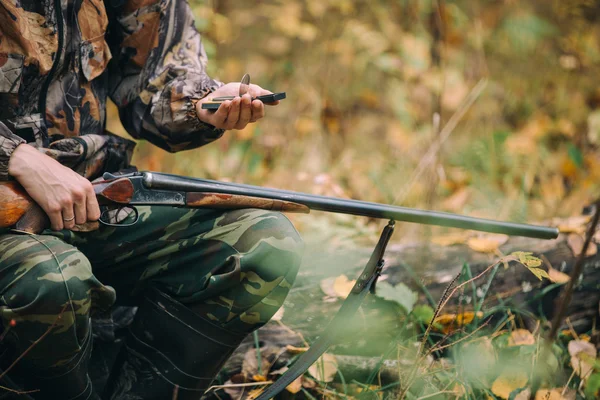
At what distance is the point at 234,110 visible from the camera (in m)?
2.27

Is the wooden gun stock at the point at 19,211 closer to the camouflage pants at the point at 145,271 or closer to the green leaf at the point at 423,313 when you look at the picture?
the camouflage pants at the point at 145,271

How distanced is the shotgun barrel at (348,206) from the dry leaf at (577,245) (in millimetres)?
855

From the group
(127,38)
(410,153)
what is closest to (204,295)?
(127,38)

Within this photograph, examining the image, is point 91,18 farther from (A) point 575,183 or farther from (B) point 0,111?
(A) point 575,183

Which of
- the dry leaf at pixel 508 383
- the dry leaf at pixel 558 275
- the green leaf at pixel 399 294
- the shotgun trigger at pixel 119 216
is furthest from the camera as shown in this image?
the dry leaf at pixel 558 275

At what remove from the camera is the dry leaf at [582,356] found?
8.80 ft

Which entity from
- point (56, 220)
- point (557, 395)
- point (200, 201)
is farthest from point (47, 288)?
point (557, 395)

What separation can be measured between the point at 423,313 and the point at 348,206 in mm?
791

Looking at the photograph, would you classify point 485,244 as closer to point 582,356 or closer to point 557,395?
point 582,356

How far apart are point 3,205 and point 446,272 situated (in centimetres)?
207

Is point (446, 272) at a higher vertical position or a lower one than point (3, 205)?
lower

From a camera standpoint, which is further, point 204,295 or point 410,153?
point 410,153

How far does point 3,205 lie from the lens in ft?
6.32

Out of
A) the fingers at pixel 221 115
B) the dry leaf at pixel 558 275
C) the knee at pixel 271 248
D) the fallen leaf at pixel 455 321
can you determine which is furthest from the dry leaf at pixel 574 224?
the fingers at pixel 221 115
